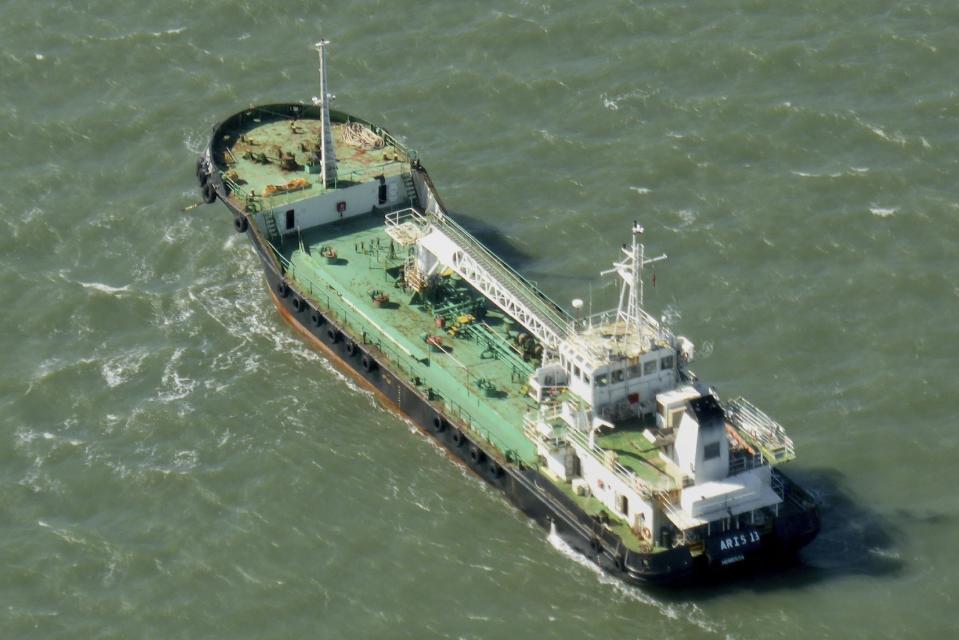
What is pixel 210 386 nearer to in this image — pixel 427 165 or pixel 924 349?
pixel 427 165

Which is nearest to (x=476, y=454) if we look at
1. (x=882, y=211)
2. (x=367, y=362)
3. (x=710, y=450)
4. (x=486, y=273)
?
(x=486, y=273)

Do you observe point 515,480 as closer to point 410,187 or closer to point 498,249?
point 498,249

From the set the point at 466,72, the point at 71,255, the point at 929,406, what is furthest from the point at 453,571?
the point at 466,72

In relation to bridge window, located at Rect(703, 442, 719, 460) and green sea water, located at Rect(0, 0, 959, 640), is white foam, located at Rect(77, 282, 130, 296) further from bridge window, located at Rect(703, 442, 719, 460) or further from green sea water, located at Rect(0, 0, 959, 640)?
bridge window, located at Rect(703, 442, 719, 460)

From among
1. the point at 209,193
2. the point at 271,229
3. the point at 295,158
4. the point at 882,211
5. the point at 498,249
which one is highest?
the point at 295,158

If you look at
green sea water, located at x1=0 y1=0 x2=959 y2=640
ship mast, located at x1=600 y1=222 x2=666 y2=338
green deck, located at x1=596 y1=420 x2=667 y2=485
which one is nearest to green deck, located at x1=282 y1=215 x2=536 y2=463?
green sea water, located at x1=0 y1=0 x2=959 y2=640
